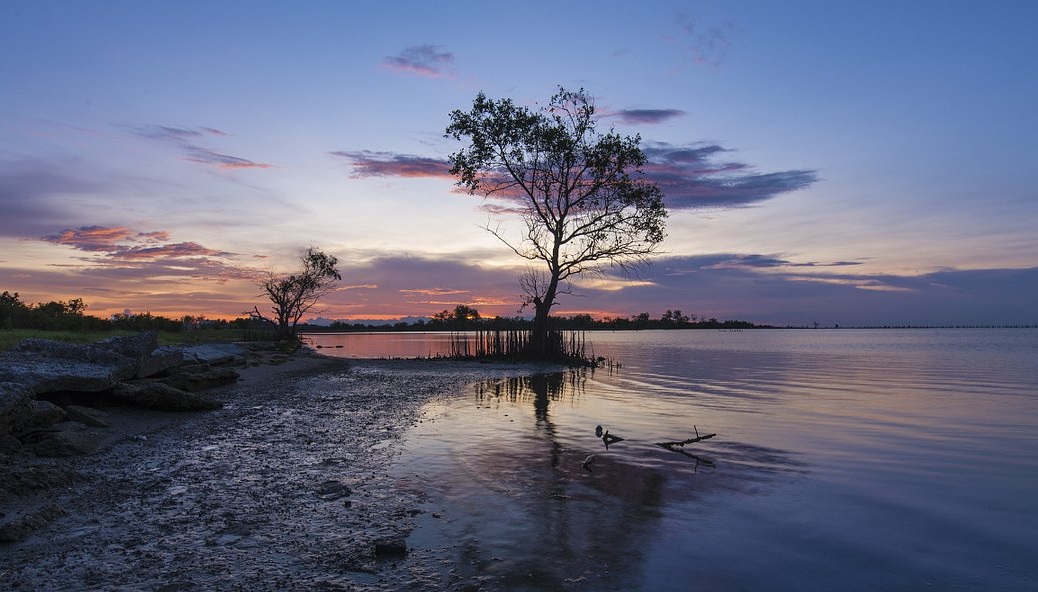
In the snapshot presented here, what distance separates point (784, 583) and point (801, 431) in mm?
7687

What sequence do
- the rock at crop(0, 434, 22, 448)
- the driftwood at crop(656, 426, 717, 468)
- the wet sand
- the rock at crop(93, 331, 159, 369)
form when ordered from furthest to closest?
the rock at crop(93, 331, 159, 369)
the driftwood at crop(656, 426, 717, 468)
the rock at crop(0, 434, 22, 448)
the wet sand

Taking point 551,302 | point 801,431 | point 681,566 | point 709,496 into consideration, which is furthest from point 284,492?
point 551,302

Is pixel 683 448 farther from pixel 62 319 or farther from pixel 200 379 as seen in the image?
pixel 62 319

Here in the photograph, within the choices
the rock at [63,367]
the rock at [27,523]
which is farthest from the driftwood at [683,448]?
the rock at [63,367]

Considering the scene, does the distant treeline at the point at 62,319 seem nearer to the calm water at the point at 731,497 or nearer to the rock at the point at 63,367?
the rock at the point at 63,367

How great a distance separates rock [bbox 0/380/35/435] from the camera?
24.2 feet

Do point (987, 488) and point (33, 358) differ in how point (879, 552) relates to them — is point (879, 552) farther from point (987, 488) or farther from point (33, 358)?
point (33, 358)

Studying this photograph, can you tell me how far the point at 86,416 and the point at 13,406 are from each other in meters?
1.94

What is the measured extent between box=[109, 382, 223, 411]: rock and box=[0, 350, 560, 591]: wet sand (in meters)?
0.29

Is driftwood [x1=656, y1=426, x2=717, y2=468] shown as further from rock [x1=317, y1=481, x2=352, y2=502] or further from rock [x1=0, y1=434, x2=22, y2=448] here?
rock [x1=0, y1=434, x2=22, y2=448]

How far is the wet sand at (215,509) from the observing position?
4.27m

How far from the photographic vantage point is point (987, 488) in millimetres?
7508

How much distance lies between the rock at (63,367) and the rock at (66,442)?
1.08m

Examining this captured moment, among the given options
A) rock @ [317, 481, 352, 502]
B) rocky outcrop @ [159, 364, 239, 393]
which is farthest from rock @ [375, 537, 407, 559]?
rocky outcrop @ [159, 364, 239, 393]
